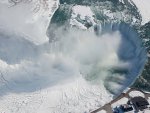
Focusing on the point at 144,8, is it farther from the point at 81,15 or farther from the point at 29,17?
the point at 29,17

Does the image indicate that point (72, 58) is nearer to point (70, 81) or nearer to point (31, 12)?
point (70, 81)

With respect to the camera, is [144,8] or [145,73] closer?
[145,73]

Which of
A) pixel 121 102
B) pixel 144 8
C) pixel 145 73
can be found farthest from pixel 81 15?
pixel 121 102

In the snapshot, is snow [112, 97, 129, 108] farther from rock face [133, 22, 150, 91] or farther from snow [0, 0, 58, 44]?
snow [0, 0, 58, 44]

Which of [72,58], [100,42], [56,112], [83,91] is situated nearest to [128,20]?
[100,42]

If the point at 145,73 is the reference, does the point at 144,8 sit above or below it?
above

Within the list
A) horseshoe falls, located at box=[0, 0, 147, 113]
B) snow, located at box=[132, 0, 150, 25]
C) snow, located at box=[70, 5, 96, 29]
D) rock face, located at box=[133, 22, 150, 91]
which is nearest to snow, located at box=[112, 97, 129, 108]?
horseshoe falls, located at box=[0, 0, 147, 113]

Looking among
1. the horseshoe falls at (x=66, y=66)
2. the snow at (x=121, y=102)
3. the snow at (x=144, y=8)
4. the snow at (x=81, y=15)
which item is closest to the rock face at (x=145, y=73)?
the horseshoe falls at (x=66, y=66)

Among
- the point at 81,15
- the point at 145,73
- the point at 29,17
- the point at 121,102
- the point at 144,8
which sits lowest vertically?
the point at 29,17
